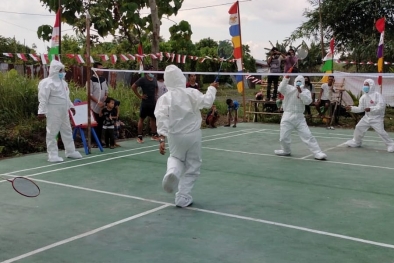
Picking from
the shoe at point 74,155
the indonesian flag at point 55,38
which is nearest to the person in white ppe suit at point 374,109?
the shoe at point 74,155

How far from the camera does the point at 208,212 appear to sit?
6.45 metres

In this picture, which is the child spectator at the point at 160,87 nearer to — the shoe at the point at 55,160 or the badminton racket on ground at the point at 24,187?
the shoe at the point at 55,160

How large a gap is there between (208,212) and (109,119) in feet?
17.7

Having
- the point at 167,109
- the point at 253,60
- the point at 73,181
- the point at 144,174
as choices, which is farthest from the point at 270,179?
the point at 253,60

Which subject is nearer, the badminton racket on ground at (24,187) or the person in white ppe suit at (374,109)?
the badminton racket on ground at (24,187)

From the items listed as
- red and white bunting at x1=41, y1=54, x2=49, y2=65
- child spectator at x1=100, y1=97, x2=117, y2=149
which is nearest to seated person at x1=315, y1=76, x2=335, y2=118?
child spectator at x1=100, y1=97, x2=117, y2=149

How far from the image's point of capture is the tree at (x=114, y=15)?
16.5 meters

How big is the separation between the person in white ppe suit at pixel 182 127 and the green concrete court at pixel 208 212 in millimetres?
392

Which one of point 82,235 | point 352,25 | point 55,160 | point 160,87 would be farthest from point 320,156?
point 352,25

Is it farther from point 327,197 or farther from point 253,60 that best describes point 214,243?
Result: point 253,60

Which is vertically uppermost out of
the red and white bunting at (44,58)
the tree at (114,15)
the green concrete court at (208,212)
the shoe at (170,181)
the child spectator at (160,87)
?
the tree at (114,15)

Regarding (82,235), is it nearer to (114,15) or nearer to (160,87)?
(160,87)

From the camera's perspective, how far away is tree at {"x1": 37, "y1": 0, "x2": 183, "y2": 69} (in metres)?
16.5

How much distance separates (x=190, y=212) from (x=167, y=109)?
4.43ft
